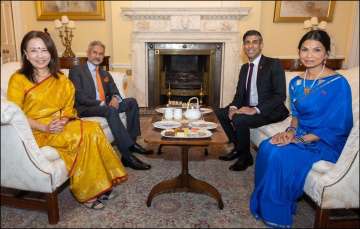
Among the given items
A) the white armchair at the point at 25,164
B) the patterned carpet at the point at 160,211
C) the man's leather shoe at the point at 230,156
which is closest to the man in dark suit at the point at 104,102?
the patterned carpet at the point at 160,211

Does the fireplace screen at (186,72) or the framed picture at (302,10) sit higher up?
the framed picture at (302,10)

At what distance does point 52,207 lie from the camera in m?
1.78

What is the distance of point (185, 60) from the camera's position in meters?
5.14

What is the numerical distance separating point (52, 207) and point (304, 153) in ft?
5.12

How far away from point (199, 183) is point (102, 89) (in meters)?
1.46

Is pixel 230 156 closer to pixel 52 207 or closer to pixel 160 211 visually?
pixel 160 211

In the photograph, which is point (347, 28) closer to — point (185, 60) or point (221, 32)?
point (221, 32)

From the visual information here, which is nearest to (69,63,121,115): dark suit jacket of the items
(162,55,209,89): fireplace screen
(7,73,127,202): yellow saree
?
(7,73,127,202): yellow saree

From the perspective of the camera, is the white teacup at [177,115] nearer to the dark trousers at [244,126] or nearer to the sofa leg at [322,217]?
the dark trousers at [244,126]

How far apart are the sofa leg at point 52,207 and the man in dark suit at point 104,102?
3.04 ft

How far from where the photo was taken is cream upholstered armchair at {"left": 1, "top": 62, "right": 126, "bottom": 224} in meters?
1.63

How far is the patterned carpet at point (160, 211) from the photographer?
5.99 ft

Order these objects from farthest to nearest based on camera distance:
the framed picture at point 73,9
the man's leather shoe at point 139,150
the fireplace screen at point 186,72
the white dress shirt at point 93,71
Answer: the fireplace screen at point 186,72
the framed picture at point 73,9
the man's leather shoe at point 139,150
the white dress shirt at point 93,71

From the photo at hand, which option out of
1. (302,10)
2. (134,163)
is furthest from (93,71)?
(302,10)
